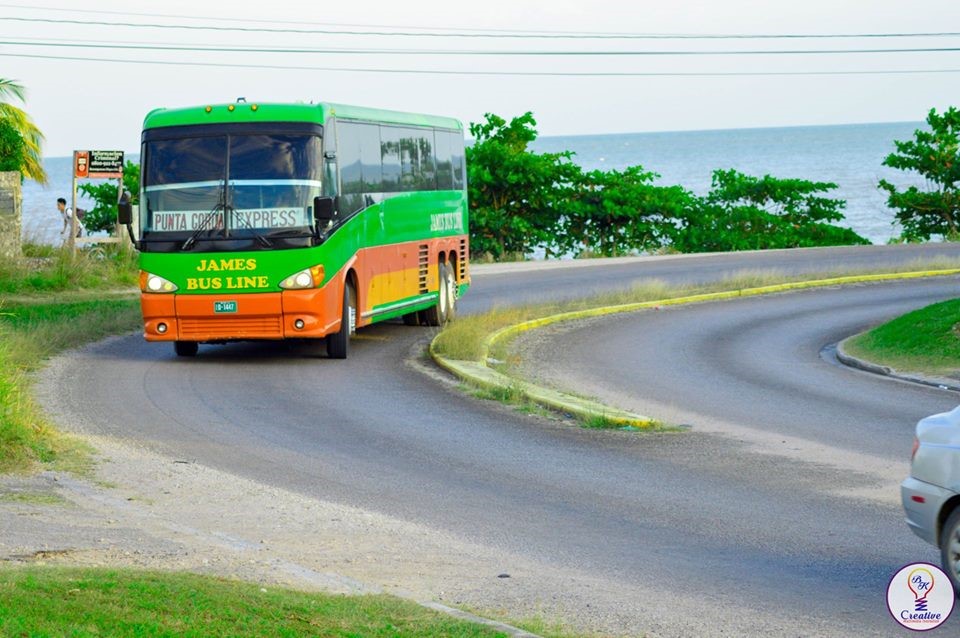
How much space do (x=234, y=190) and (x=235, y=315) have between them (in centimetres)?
164

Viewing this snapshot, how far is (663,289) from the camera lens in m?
31.0

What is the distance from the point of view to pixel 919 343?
21500 millimetres

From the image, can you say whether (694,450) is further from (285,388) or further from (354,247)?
(354,247)

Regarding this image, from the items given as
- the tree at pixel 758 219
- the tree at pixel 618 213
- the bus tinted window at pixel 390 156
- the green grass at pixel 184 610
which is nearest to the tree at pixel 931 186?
the tree at pixel 758 219

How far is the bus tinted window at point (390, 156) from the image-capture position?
22.0 m

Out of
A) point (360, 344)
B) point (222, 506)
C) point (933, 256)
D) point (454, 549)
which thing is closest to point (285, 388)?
point (360, 344)

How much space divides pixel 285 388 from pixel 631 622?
10.2m

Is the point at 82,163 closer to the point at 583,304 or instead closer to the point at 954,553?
the point at 583,304

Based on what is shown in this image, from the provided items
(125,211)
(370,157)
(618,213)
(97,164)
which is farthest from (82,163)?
(618,213)

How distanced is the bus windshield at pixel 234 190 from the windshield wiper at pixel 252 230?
0.04 feet

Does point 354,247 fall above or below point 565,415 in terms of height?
above

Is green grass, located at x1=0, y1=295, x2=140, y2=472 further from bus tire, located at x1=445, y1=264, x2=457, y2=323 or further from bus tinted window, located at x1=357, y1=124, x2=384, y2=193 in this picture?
bus tire, located at x1=445, y1=264, x2=457, y2=323

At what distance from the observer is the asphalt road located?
8.88 meters

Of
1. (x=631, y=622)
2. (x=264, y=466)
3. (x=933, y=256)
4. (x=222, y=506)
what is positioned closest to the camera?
(x=631, y=622)
